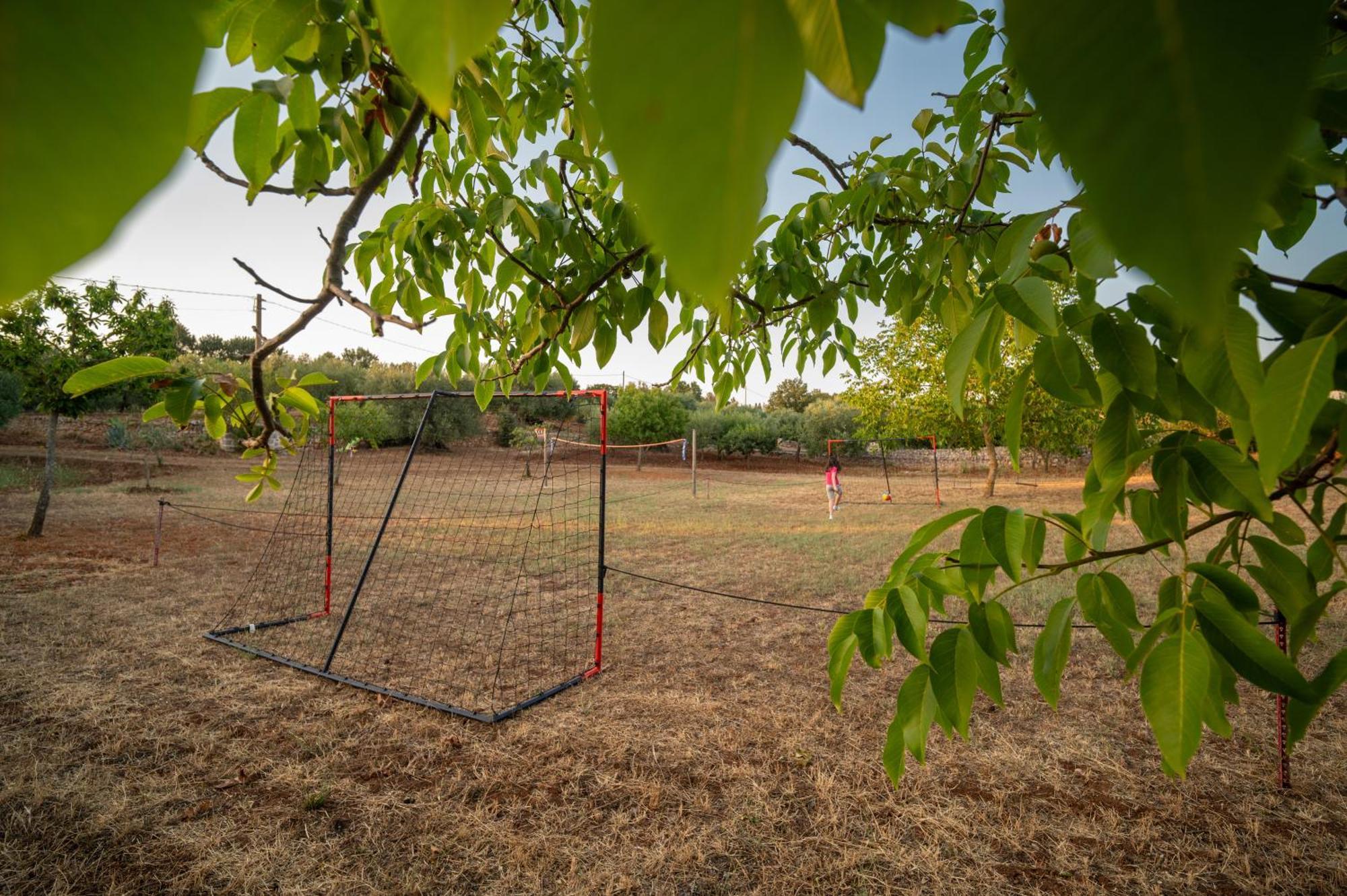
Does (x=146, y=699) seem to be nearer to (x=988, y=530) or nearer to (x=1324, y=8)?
(x=988, y=530)

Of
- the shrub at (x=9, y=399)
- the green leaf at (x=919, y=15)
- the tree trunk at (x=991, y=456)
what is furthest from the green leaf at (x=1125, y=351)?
the shrub at (x=9, y=399)

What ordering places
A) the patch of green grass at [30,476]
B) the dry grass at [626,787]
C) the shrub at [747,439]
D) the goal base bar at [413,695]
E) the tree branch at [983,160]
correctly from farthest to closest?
1. the shrub at [747,439]
2. the patch of green grass at [30,476]
3. the goal base bar at [413,695]
4. the dry grass at [626,787]
5. the tree branch at [983,160]

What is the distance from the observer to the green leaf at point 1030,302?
48 centimetres

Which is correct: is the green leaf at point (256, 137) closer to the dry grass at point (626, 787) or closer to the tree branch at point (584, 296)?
the tree branch at point (584, 296)

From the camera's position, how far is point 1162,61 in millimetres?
86

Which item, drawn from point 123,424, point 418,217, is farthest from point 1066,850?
point 123,424

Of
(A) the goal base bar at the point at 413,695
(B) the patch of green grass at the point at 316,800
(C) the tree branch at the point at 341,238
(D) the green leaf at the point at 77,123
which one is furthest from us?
(A) the goal base bar at the point at 413,695

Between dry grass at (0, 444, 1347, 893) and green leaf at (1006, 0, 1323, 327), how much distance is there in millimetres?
2377

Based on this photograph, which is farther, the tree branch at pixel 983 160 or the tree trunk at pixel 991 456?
the tree trunk at pixel 991 456

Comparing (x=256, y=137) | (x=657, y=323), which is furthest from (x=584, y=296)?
(x=256, y=137)

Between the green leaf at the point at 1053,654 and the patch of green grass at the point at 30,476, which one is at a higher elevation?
the green leaf at the point at 1053,654

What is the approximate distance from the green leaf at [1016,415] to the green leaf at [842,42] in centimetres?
53

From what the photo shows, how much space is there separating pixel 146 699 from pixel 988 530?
13.4ft

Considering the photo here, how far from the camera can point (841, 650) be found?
2.45ft
